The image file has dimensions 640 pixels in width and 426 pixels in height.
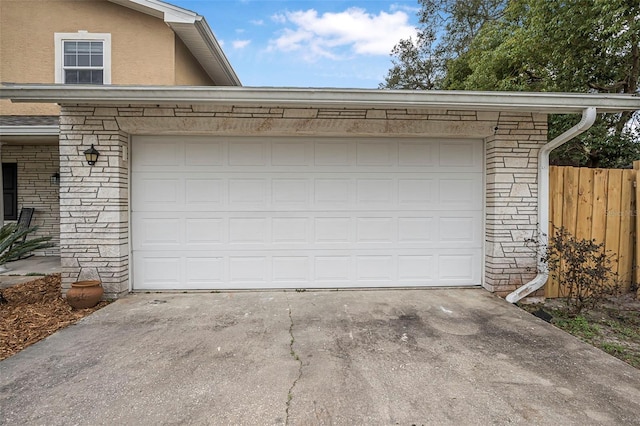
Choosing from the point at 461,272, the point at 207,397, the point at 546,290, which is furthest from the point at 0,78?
the point at 546,290

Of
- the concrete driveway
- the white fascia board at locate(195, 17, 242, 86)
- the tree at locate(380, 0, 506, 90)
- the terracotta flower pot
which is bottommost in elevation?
the concrete driveway

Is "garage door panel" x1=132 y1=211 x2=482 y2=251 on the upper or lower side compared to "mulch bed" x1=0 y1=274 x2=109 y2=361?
upper

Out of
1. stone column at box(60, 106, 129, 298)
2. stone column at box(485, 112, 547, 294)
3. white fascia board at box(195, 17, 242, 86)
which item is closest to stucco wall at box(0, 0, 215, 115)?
white fascia board at box(195, 17, 242, 86)

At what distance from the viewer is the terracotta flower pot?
412 cm

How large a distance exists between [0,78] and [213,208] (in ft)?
20.5

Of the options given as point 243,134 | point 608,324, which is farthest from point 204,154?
point 608,324

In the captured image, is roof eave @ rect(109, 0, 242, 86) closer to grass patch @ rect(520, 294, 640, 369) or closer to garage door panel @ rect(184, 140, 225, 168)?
garage door panel @ rect(184, 140, 225, 168)

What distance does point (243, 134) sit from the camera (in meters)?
4.64

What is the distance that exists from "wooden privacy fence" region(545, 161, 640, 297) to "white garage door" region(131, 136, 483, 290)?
3.41ft

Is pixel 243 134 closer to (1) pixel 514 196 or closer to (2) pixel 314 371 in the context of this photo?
(2) pixel 314 371

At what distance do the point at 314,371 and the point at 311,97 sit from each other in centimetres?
294

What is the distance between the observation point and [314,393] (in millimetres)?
2369

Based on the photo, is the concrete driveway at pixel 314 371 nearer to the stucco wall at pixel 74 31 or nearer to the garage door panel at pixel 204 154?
the garage door panel at pixel 204 154

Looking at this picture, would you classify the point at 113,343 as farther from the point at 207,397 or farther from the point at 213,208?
the point at 213,208
